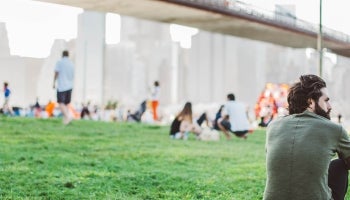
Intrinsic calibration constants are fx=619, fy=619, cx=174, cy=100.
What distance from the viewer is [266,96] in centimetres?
1658

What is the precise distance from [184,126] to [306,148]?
6873mm

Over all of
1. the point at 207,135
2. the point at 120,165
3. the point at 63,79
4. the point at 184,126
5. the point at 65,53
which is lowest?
the point at 120,165

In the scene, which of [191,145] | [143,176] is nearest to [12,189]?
[143,176]

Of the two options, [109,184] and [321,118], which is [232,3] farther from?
[321,118]

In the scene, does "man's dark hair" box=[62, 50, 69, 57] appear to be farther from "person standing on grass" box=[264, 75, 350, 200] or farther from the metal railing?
"person standing on grass" box=[264, 75, 350, 200]

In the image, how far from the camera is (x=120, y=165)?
Answer: 6070mm

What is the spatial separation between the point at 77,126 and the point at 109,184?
16.7ft

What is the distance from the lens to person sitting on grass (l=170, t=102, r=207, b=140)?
9.33 meters

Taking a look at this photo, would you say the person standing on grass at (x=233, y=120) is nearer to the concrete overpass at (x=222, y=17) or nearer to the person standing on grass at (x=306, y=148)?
the concrete overpass at (x=222, y=17)

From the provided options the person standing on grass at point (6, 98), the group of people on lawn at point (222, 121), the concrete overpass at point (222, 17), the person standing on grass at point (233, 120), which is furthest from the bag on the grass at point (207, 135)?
the person standing on grass at point (6, 98)

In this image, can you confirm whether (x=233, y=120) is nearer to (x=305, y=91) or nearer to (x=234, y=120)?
(x=234, y=120)

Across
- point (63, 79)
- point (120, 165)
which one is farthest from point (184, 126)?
point (120, 165)

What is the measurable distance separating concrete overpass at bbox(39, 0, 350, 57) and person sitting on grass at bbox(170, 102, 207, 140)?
7.51ft

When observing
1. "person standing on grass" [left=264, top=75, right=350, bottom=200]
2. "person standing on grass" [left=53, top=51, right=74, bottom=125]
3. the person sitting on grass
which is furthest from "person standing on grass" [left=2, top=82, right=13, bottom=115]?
"person standing on grass" [left=264, top=75, right=350, bottom=200]
